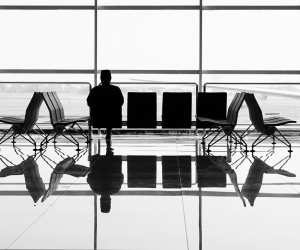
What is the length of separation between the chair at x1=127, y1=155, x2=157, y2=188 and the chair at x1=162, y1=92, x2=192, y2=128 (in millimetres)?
2347

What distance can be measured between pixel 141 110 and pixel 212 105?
1.06m

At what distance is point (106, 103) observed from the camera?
7895mm

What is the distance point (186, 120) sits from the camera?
873 centimetres

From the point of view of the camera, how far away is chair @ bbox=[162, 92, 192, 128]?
873 centimetres

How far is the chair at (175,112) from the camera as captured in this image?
28.7 feet

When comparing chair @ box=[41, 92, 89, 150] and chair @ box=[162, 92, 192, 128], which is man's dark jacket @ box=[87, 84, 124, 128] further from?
chair @ box=[162, 92, 192, 128]

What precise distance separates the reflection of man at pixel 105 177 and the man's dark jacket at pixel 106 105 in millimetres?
1593
